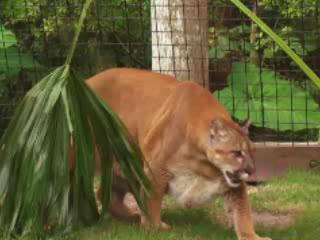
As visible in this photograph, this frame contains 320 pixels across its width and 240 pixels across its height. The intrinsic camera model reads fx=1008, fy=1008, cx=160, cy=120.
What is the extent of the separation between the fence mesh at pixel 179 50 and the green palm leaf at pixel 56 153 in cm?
288

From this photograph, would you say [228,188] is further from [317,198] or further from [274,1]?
[274,1]

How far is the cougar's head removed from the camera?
291 inches

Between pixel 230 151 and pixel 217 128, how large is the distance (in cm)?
20

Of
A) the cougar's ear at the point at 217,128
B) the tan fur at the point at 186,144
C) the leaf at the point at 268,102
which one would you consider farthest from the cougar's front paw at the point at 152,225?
the leaf at the point at 268,102

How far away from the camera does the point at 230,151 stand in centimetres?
746

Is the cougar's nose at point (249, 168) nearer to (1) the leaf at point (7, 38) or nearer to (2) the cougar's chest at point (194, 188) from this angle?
(2) the cougar's chest at point (194, 188)

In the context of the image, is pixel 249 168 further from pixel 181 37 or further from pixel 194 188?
pixel 181 37

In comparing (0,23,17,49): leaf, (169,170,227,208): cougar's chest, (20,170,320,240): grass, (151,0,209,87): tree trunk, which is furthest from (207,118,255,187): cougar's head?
(0,23,17,49): leaf

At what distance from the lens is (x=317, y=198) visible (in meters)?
9.06

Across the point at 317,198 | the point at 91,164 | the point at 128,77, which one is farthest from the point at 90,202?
the point at 317,198

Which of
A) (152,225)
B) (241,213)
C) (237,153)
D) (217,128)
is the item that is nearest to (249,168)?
(237,153)

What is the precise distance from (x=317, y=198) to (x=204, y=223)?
1.33 metres

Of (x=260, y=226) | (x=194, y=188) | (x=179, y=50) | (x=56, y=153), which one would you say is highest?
(x=179, y=50)

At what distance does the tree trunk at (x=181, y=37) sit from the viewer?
386 inches
